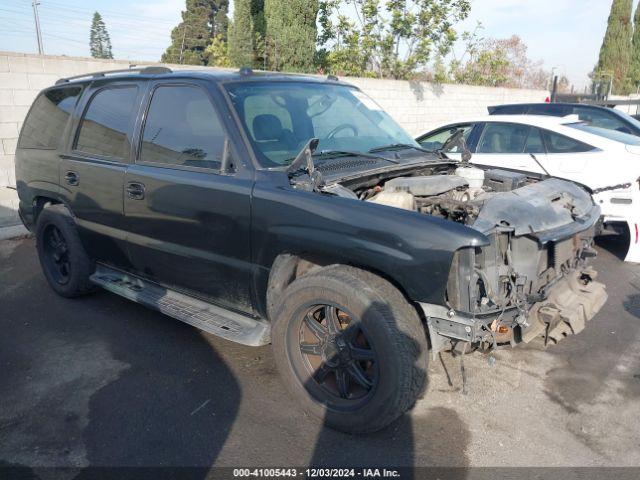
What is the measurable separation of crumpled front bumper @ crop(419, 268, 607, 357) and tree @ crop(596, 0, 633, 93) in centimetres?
3780

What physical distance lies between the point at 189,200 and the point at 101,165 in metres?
1.12

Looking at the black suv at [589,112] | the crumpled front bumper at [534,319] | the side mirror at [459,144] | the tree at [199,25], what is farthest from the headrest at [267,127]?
the tree at [199,25]

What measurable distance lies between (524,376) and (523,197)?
1262mm

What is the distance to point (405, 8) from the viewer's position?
49.4 feet

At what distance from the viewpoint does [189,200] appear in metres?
3.47

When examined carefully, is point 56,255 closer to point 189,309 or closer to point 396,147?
point 189,309

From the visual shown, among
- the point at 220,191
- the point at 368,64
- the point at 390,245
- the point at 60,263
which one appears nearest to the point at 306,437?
the point at 390,245

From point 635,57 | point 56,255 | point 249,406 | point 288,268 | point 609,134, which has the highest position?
point 635,57

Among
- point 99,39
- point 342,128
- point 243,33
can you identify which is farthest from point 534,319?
point 99,39

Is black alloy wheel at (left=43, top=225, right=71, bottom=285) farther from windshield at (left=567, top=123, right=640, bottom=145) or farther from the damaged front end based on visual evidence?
windshield at (left=567, top=123, right=640, bottom=145)

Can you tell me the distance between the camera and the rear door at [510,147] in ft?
21.7

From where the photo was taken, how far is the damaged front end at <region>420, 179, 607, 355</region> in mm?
2637

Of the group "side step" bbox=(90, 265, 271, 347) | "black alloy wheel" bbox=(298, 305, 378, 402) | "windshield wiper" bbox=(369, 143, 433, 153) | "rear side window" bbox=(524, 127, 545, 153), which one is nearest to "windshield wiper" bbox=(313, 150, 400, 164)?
"windshield wiper" bbox=(369, 143, 433, 153)

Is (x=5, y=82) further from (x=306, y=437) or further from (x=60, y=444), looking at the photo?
(x=306, y=437)
